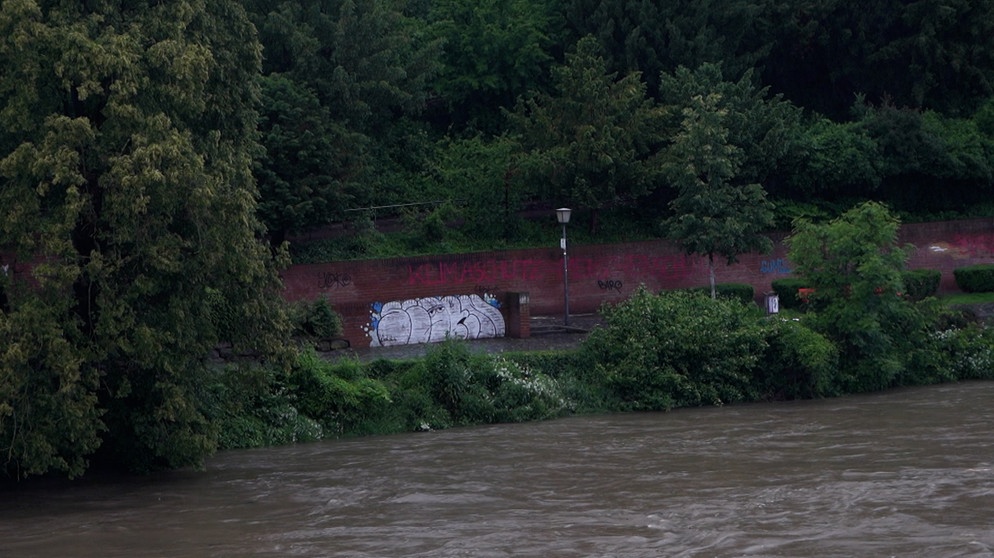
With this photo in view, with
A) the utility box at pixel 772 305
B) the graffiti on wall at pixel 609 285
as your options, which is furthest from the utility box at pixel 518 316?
the utility box at pixel 772 305

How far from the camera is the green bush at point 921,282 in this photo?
1233 inches

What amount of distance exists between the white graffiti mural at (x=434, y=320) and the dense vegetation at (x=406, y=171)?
2.50 meters

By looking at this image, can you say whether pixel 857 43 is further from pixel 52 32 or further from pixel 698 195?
pixel 52 32

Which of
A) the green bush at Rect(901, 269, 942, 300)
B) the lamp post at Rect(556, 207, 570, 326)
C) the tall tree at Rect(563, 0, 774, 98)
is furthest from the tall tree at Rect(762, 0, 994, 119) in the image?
the lamp post at Rect(556, 207, 570, 326)

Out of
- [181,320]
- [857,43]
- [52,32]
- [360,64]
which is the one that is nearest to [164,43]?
[52,32]

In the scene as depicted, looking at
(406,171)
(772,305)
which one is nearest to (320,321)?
(772,305)

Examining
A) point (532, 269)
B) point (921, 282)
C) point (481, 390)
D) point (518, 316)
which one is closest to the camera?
point (481, 390)

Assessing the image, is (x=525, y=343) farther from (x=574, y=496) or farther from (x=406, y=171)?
(x=574, y=496)

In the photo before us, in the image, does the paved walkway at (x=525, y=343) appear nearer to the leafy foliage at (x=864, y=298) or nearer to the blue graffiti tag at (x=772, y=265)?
the leafy foliage at (x=864, y=298)

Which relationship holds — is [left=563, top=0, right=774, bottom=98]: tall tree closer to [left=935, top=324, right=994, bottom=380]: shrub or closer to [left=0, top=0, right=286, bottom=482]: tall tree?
[left=935, top=324, right=994, bottom=380]: shrub

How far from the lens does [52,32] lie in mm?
18625

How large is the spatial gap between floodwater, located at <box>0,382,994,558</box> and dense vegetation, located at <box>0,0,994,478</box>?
4.28 feet

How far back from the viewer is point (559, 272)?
37.8 m

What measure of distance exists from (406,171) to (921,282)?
59.7ft
